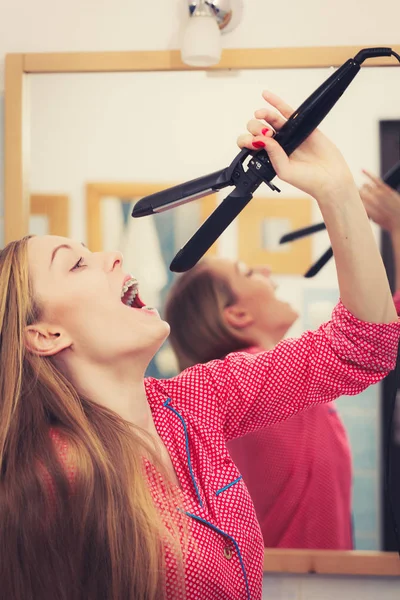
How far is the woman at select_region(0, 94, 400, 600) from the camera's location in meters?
0.82

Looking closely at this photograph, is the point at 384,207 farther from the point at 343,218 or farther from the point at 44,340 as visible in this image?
the point at 44,340

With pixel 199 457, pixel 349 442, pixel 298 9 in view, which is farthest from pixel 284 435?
pixel 298 9

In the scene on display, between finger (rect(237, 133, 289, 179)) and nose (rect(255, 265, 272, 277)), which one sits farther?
nose (rect(255, 265, 272, 277))

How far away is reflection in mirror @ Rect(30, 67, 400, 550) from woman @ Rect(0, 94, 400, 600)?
32 centimetres

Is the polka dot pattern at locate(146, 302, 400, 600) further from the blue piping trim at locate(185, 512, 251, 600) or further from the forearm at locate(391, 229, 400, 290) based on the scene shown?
the forearm at locate(391, 229, 400, 290)

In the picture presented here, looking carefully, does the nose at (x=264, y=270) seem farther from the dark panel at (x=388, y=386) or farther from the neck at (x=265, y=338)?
the dark panel at (x=388, y=386)

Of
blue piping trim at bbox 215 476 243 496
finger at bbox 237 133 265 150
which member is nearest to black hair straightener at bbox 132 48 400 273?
finger at bbox 237 133 265 150

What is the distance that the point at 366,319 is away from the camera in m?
0.89

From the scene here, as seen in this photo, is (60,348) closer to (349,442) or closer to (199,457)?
(199,457)

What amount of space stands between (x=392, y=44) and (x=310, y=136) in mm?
554

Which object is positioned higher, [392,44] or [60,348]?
[392,44]

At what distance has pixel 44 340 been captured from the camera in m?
0.94

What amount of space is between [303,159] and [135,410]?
1.36 feet

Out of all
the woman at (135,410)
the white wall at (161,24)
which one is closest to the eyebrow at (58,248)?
the woman at (135,410)
